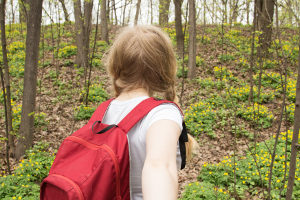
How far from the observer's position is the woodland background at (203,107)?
3.58 m

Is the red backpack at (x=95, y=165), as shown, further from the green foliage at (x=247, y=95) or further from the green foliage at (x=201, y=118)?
the green foliage at (x=247, y=95)

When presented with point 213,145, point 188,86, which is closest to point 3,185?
point 213,145

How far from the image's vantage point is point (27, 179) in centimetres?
386

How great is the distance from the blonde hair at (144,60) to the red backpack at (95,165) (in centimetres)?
18

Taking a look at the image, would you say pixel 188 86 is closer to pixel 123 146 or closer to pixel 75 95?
pixel 75 95

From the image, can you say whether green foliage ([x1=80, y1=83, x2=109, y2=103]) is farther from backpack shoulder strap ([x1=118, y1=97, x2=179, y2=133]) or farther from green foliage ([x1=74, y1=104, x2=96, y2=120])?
backpack shoulder strap ([x1=118, y1=97, x2=179, y2=133])

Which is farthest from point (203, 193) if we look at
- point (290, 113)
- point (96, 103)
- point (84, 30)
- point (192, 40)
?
point (192, 40)

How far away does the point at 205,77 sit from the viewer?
386 inches

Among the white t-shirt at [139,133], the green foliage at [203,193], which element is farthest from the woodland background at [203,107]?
the white t-shirt at [139,133]

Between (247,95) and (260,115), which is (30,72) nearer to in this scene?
(260,115)

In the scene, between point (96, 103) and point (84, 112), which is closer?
point (84, 112)

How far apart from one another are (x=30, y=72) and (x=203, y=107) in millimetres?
5036

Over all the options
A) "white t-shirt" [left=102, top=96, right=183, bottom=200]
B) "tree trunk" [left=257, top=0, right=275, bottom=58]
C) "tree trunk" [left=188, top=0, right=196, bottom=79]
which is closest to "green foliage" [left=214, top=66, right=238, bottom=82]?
"tree trunk" [left=188, top=0, right=196, bottom=79]

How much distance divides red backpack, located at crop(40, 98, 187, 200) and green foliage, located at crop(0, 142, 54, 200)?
2977 millimetres
